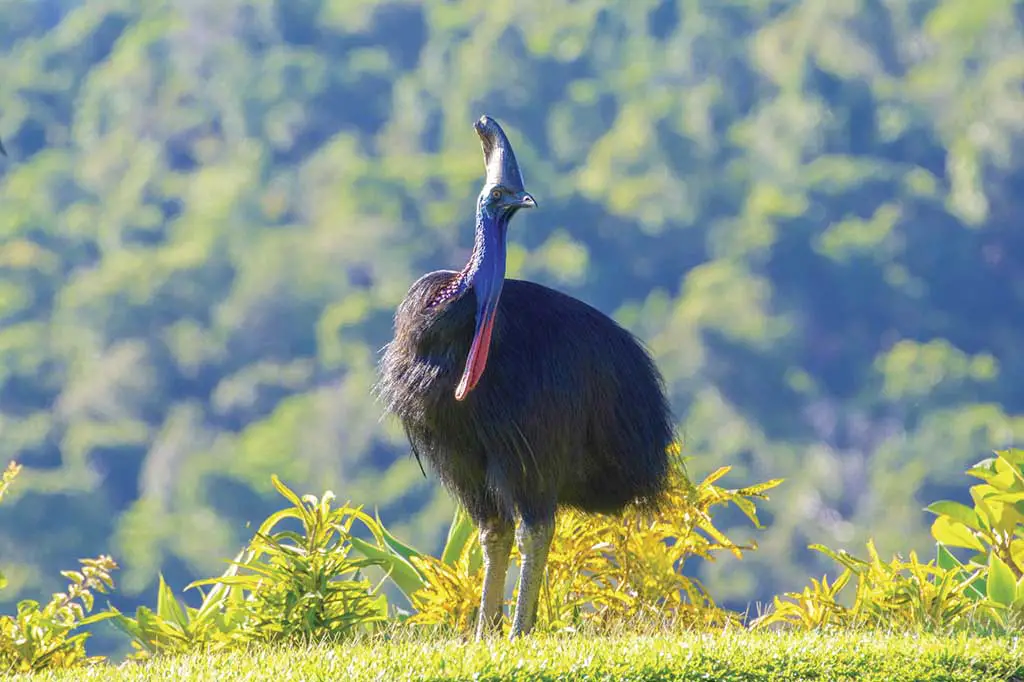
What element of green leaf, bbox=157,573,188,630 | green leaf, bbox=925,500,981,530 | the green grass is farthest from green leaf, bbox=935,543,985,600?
green leaf, bbox=157,573,188,630

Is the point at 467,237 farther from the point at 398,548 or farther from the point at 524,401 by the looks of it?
the point at 524,401

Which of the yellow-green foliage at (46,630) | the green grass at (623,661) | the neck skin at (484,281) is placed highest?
the neck skin at (484,281)

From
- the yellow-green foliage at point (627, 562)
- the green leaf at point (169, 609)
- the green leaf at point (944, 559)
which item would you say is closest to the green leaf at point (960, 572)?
the green leaf at point (944, 559)

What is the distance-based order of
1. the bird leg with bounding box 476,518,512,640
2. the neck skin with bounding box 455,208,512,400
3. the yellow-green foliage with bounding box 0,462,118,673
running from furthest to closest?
the yellow-green foliage with bounding box 0,462,118,673 → the bird leg with bounding box 476,518,512,640 → the neck skin with bounding box 455,208,512,400

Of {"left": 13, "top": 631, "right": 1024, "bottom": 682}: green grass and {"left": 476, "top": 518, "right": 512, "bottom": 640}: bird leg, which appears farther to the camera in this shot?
{"left": 476, "top": 518, "right": 512, "bottom": 640}: bird leg

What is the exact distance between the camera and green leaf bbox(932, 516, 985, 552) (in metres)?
10.1

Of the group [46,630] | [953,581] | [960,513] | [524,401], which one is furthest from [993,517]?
[46,630]

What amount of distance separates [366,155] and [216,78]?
1528 cm

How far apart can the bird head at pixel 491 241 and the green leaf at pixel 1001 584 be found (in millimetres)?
3031

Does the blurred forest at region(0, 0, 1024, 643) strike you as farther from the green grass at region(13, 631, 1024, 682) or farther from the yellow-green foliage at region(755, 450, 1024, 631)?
the green grass at region(13, 631, 1024, 682)

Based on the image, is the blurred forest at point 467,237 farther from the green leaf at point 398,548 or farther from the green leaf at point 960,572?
the green leaf at point 398,548

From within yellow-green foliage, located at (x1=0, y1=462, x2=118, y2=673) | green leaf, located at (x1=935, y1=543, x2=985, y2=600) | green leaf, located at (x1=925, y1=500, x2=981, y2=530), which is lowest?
yellow-green foliage, located at (x1=0, y1=462, x2=118, y2=673)

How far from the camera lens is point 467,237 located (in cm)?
12275

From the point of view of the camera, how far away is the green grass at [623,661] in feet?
24.5
